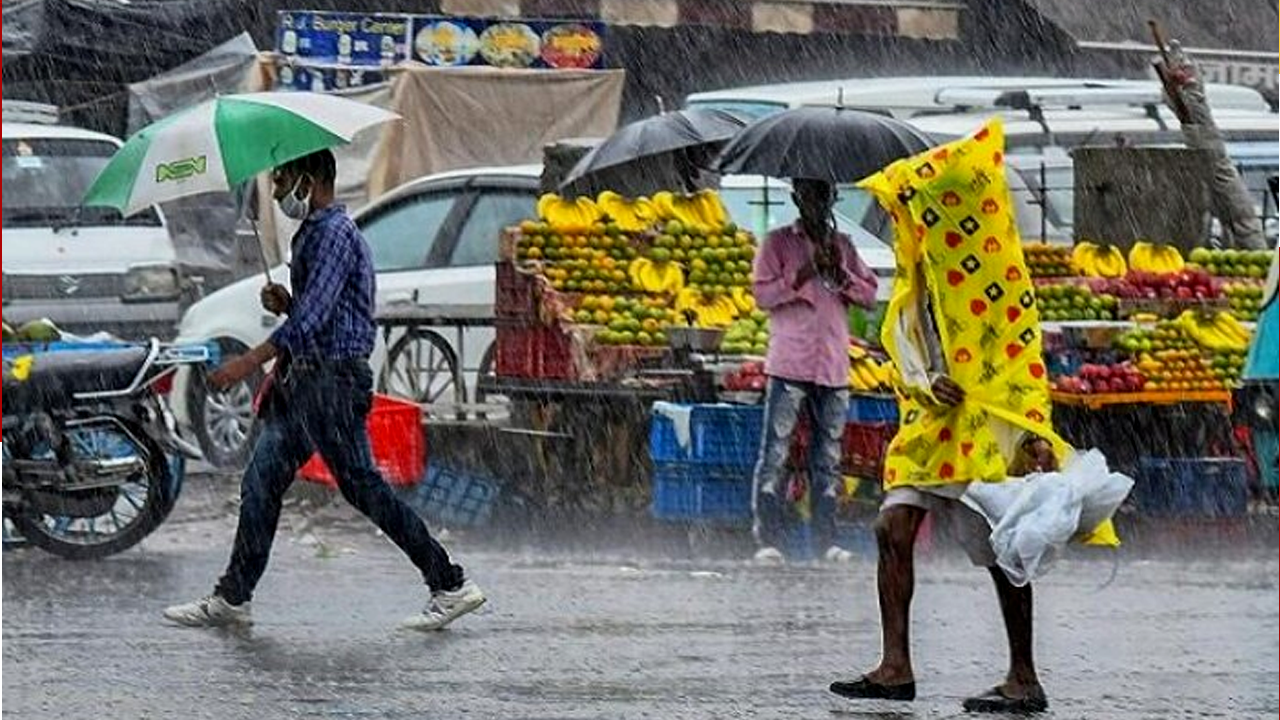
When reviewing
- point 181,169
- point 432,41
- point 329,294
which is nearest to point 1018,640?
point 329,294

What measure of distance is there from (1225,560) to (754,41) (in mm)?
12092

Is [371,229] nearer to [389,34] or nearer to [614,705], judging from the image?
[389,34]

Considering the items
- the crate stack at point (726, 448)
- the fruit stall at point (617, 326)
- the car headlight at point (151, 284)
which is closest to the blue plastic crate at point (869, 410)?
the crate stack at point (726, 448)

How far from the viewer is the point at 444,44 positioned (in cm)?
2234

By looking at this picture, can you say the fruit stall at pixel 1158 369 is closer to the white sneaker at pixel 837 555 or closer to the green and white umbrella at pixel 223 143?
the white sneaker at pixel 837 555

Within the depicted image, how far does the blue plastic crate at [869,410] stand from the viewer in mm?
13898

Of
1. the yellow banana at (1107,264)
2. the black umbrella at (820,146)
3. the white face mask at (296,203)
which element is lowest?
the yellow banana at (1107,264)

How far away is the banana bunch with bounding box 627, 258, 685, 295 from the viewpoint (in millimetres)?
14781

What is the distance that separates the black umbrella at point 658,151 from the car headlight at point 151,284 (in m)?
4.42

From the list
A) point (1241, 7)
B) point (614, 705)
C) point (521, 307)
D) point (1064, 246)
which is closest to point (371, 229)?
point (521, 307)

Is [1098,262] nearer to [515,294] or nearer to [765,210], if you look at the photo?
[765,210]

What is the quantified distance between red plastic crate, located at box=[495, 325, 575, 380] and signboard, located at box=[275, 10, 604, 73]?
7.29m

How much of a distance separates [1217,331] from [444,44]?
892 cm

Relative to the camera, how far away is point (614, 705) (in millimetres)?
8539
